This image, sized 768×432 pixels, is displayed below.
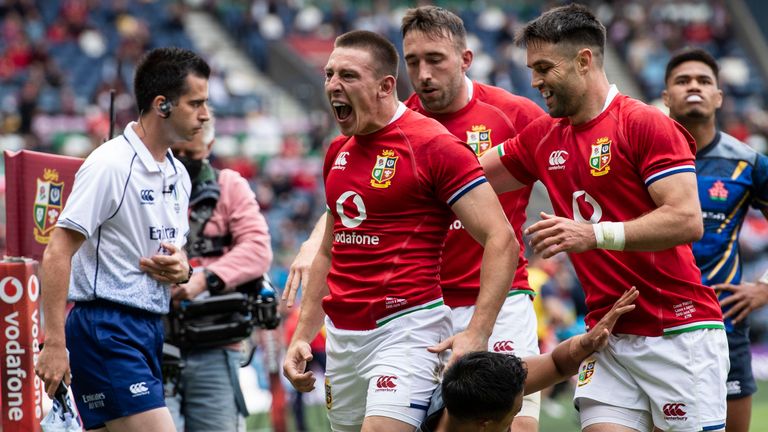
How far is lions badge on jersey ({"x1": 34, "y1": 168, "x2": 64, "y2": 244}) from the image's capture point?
19.4 feet

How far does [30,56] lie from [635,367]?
19.0 m

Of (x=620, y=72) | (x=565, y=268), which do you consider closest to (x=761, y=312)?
(x=565, y=268)

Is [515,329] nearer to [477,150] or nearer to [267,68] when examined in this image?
[477,150]

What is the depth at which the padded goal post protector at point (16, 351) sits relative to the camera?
5637 mm

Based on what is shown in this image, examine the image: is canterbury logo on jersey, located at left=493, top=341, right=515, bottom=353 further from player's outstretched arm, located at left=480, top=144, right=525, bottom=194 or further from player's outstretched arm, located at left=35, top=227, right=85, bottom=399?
player's outstretched arm, located at left=35, top=227, right=85, bottom=399

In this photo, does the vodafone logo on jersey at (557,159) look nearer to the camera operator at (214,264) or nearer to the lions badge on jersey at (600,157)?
the lions badge on jersey at (600,157)

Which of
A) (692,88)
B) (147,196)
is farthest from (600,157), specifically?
(147,196)

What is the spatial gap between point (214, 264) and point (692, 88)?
9.52 feet

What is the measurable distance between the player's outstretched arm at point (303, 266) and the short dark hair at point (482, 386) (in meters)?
1.26

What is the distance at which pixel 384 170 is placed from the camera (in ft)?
16.1

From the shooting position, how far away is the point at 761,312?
19453 mm

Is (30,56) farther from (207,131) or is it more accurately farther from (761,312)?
(207,131)

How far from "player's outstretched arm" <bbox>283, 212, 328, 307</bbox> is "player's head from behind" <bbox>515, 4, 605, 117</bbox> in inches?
47.6

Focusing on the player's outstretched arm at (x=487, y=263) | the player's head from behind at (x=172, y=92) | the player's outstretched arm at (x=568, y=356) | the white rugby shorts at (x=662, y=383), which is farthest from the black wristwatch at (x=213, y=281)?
the white rugby shorts at (x=662, y=383)
